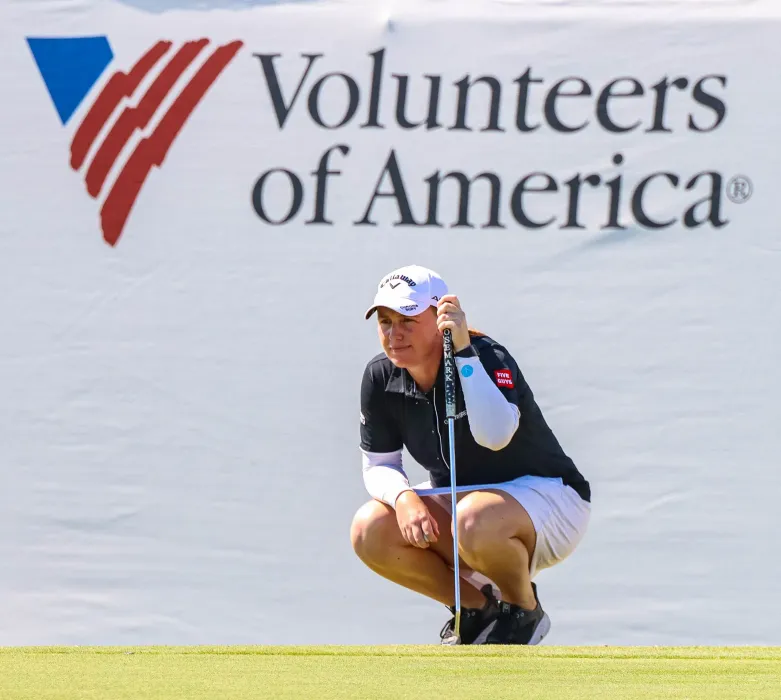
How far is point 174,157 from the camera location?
363 centimetres

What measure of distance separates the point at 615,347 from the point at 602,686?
1779 millimetres

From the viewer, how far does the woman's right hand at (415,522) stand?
8.81 ft

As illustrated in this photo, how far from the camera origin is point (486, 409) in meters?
2.65

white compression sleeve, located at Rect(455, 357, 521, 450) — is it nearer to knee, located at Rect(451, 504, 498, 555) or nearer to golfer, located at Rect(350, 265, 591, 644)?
golfer, located at Rect(350, 265, 591, 644)

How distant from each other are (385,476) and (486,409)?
1.16 feet

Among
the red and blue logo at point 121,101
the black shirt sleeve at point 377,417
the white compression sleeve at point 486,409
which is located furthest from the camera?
the red and blue logo at point 121,101

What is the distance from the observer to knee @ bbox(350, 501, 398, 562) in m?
2.86

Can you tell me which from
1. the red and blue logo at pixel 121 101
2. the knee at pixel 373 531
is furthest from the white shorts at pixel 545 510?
the red and blue logo at pixel 121 101

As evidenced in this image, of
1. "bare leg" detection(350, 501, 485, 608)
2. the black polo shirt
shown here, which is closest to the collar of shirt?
the black polo shirt

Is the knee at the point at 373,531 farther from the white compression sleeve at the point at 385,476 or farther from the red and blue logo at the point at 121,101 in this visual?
the red and blue logo at the point at 121,101

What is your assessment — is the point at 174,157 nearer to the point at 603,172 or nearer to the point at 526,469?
the point at 603,172

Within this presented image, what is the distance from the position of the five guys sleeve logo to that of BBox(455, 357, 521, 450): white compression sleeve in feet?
0.10

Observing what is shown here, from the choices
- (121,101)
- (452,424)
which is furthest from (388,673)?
(121,101)

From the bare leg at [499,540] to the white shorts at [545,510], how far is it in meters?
0.04
